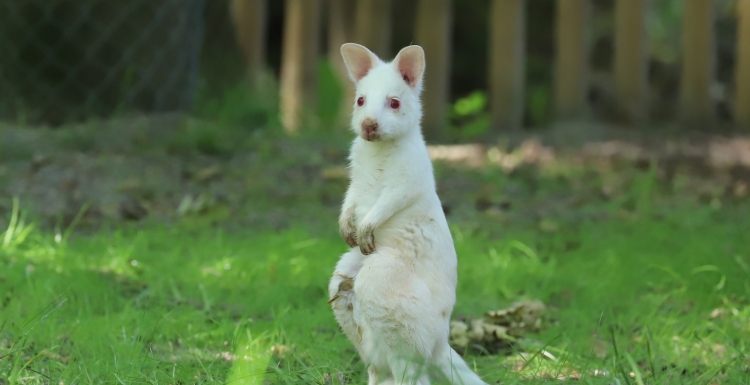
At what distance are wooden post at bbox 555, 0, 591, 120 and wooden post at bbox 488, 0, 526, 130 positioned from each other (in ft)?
1.33

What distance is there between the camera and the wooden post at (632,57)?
8.39 m

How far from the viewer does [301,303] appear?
350cm

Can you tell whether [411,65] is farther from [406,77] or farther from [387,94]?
[387,94]

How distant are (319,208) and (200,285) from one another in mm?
1936

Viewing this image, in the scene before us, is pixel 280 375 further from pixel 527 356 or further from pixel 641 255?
pixel 641 255

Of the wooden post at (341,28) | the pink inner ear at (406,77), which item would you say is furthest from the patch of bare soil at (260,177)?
the pink inner ear at (406,77)

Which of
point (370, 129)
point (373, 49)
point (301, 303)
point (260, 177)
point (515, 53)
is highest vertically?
point (370, 129)

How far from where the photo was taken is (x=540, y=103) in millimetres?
10258

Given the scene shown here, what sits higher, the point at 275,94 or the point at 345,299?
the point at 345,299

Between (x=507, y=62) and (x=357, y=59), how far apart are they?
5.94 metres

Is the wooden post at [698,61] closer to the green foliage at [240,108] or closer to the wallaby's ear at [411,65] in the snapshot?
the green foliage at [240,108]

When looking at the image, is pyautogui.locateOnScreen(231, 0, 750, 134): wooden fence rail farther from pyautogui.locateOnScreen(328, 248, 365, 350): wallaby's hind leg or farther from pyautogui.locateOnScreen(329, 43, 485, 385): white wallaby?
pyautogui.locateOnScreen(328, 248, 365, 350): wallaby's hind leg

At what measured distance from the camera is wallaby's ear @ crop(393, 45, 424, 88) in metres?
2.62

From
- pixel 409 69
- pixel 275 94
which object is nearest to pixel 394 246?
pixel 409 69
